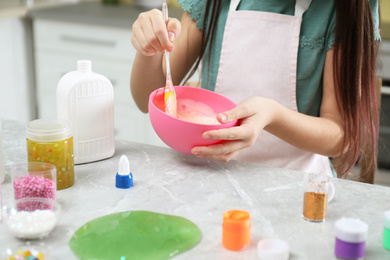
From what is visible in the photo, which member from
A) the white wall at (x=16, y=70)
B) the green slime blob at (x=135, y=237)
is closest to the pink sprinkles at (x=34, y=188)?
the green slime blob at (x=135, y=237)

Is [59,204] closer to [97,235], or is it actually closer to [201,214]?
[97,235]

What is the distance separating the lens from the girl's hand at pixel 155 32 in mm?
1141

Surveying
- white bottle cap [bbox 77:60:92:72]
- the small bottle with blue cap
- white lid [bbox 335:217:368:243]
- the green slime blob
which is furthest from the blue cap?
white lid [bbox 335:217:368:243]

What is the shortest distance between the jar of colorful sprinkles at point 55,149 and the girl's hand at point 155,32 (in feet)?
0.90

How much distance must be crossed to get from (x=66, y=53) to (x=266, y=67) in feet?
5.24

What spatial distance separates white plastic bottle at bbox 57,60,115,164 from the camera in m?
1.13

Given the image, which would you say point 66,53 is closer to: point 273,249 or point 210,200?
point 210,200

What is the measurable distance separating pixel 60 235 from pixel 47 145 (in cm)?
23

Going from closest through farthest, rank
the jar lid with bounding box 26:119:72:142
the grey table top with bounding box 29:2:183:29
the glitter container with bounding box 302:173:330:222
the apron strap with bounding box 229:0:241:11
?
the glitter container with bounding box 302:173:330:222, the jar lid with bounding box 26:119:72:142, the apron strap with bounding box 229:0:241:11, the grey table top with bounding box 29:2:183:29

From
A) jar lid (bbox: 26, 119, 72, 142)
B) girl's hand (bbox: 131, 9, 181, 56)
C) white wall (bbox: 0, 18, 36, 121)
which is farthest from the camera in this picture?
white wall (bbox: 0, 18, 36, 121)

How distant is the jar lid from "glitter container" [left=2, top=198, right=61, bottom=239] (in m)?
0.17

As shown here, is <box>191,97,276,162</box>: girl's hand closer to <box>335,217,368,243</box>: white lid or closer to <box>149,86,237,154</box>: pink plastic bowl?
<box>149,86,237,154</box>: pink plastic bowl

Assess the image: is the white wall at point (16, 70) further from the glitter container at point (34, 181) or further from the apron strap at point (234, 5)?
the glitter container at point (34, 181)

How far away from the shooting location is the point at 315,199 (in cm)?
91
